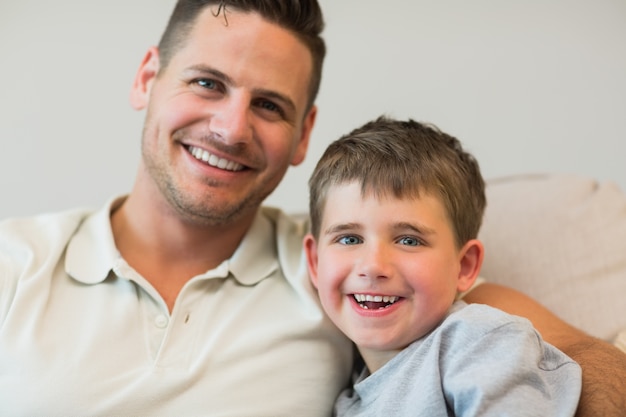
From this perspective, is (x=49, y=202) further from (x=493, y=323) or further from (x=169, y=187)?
(x=493, y=323)

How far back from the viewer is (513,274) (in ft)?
6.07

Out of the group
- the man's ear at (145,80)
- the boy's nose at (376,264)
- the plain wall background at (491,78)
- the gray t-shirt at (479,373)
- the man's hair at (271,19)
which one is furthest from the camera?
→ the plain wall background at (491,78)

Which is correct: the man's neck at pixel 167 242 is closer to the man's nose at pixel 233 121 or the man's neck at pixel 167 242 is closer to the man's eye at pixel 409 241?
the man's nose at pixel 233 121

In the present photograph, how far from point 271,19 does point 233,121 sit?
27 centimetres

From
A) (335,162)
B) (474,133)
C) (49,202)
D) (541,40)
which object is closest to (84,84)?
(49,202)

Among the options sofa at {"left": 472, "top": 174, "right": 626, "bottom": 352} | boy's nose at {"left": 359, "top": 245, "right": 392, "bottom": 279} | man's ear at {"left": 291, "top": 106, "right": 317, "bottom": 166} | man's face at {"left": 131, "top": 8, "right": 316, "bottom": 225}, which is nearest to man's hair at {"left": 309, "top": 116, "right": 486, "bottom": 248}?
boy's nose at {"left": 359, "top": 245, "right": 392, "bottom": 279}

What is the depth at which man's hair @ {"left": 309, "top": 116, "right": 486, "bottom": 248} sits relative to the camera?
1.33 meters

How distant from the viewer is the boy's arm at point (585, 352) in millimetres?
1203

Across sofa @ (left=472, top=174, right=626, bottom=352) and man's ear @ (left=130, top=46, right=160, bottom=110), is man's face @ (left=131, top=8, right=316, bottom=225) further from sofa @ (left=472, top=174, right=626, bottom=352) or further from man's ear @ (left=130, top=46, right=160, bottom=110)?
sofa @ (left=472, top=174, right=626, bottom=352)

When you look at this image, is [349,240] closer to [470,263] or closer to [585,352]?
[470,263]

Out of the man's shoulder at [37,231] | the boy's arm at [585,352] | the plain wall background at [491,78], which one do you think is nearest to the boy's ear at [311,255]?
the boy's arm at [585,352]

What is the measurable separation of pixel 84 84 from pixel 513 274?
4.73ft

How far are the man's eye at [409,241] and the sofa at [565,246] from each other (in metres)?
0.63

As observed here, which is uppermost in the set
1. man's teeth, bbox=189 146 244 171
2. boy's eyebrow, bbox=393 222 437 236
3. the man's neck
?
boy's eyebrow, bbox=393 222 437 236
